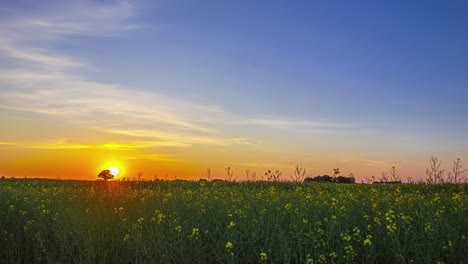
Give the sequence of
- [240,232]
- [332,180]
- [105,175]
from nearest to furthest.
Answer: [240,232], [332,180], [105,175]

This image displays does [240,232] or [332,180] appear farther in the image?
[332,180]

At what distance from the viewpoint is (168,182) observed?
61.6 ft

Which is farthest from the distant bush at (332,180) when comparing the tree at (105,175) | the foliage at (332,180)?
the tree at (105,175)

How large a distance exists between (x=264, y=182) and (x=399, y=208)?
34.5ft

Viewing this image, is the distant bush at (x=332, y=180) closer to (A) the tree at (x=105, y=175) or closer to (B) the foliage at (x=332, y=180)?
(B) the foliage at (x=332, y=180)

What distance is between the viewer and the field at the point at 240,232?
5340mm

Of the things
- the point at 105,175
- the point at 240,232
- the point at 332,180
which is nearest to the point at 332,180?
the point at 332,180

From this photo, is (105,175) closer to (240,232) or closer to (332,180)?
→ (332,180)

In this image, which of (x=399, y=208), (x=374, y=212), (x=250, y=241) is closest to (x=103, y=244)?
(x=250, y=241)

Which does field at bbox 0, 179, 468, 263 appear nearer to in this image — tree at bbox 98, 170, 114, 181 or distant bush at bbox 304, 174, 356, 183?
tree at bbox 98, 170, 114, 181

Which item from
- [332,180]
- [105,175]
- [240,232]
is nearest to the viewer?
[240,232]

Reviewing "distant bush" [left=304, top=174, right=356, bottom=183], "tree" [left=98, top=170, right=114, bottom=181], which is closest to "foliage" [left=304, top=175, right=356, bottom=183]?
"distant bush" [left=304, top=174, right=356, bottom=183]

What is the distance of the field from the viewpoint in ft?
17.5

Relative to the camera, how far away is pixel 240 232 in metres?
5.71
